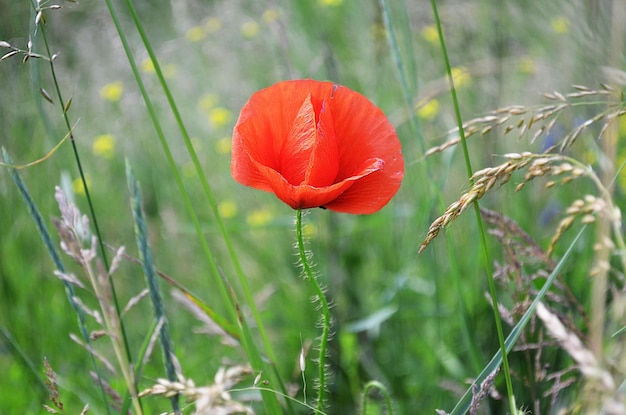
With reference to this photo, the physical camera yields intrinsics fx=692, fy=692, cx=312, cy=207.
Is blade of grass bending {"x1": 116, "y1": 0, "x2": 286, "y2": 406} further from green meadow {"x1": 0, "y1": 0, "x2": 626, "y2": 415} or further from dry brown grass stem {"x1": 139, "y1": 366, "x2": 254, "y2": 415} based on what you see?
dry brown grass stem {"x1": 139, "y1": 366, "x2": 254, "y2": 415}

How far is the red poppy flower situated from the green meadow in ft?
0.19

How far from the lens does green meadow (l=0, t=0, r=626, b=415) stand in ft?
2.64

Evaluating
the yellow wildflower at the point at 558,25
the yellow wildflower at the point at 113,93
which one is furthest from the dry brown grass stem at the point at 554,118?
the yellow wildflower at the point at 113,93

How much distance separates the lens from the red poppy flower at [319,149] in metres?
0.76

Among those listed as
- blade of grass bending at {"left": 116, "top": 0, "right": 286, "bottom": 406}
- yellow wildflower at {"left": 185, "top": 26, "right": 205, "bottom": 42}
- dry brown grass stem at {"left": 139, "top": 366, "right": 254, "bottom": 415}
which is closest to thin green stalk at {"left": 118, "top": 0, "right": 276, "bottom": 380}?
blade of grass bending at {"left": 116, "top": 0, "right": 286, "bottom": 406}

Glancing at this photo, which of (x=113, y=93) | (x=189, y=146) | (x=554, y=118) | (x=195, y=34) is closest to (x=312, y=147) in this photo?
(x=189, y=146)

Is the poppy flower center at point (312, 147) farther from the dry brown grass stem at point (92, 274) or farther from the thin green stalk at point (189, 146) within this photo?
the dry brown grass stem at point (92, 274)

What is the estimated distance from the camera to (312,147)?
77 centimetres

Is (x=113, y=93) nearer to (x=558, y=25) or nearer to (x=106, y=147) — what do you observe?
(x=106, y=147)

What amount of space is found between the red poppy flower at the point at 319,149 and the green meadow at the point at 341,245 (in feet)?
0.19

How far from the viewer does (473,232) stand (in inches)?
69.5

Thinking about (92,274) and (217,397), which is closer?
(217,397)

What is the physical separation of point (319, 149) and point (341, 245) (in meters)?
1.15

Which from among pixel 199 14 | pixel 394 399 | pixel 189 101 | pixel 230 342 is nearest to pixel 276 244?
pixel 394 399
